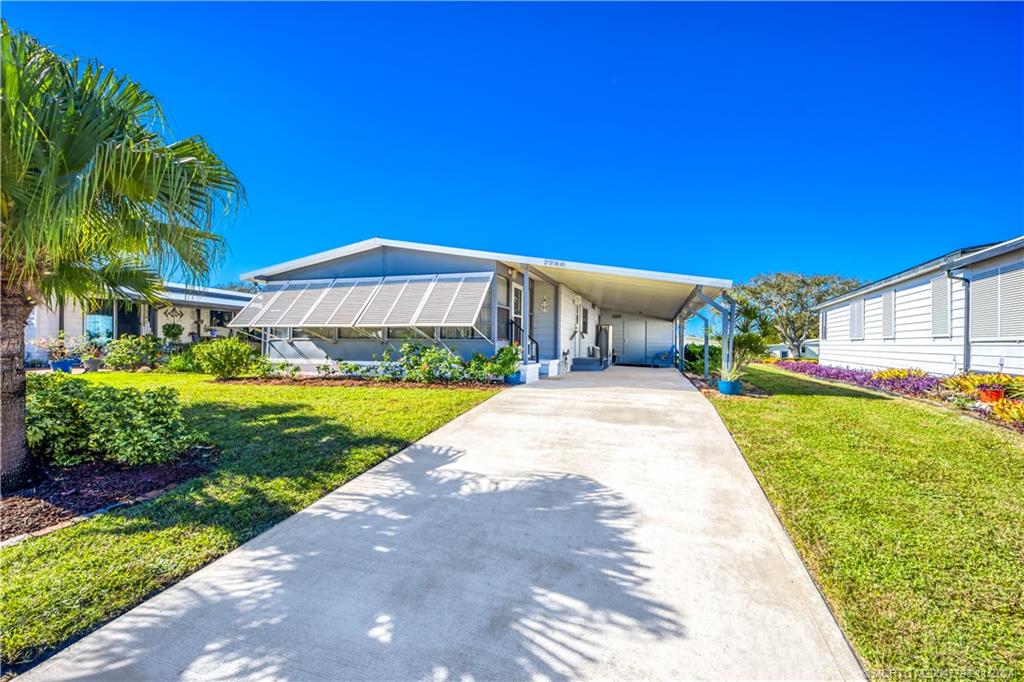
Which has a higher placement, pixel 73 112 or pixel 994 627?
pixel 73 112

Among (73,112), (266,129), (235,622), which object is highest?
(266,129)

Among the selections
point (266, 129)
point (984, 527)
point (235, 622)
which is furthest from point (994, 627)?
point (266, 129)

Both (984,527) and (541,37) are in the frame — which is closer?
(984,527)

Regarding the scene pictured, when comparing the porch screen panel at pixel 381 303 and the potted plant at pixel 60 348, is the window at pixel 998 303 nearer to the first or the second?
the porch screen panel at pixel 381 303

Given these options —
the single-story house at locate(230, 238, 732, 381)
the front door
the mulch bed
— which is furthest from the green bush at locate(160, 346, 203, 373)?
the front door

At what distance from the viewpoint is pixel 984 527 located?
322cm

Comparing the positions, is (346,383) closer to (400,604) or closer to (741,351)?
(400,604)

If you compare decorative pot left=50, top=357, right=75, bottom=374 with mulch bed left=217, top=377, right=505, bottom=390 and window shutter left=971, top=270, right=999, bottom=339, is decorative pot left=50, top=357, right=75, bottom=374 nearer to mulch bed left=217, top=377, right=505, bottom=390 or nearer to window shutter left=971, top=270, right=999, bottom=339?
mulch bed left=217, top=377, right=505, bottom=390

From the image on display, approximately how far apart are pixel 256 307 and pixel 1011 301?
18260mm

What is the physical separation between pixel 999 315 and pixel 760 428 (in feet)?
21.5

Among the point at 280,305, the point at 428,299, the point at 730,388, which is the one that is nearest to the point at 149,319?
the point at 280,305

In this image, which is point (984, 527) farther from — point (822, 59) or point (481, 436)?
point (822, 59)

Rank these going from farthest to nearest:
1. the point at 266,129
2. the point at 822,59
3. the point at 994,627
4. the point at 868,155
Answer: the point at 868,155 < the point at 266,129 < the point at 822,59 < the point at 994,627

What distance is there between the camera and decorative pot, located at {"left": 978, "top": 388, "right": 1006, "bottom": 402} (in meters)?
7.26
